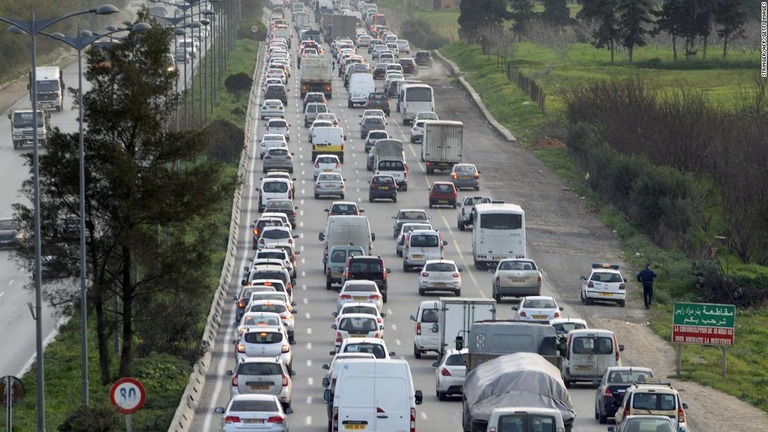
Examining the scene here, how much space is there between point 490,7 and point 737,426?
123m

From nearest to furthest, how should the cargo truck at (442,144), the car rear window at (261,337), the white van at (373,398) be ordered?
the white van at (373,398), the car rear window at (261,337), the cargo truck at (442,144)

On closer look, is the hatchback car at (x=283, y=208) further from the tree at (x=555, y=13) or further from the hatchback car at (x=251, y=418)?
the tree at (x=555, y=13)

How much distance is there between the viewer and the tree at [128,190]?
42.8 metres

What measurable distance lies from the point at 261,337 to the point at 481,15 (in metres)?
119

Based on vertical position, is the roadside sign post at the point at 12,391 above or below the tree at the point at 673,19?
below

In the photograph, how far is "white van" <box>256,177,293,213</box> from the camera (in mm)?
75938

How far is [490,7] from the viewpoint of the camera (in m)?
160

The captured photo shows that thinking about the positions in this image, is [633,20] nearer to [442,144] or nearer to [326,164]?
[442,144]

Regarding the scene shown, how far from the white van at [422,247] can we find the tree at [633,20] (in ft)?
213

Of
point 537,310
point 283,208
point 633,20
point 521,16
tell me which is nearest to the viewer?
point 537,310

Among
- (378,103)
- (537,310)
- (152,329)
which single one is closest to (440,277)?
(537,310)

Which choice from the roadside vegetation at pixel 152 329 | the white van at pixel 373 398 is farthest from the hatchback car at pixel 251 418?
the roadside vegetation at pixel 152 329

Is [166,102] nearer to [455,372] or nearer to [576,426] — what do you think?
[455,372]

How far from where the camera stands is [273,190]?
76.0 m
